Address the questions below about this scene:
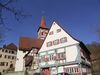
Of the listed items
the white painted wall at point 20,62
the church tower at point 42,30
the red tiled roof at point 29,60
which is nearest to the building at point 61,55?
the red tiled roof at point 29,60

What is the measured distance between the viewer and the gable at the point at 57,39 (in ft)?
107

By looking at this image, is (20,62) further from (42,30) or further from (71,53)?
(42,30)

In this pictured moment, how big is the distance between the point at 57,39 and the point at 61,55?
12.4 feet

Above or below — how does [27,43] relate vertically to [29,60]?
above

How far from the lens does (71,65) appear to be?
30906 millimetres

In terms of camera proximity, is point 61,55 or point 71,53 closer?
point 71,53

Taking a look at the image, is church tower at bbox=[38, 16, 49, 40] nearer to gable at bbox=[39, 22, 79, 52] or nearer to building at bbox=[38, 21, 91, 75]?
gable at bbox=[39, 22, 79, 52]

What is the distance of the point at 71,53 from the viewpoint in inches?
1227

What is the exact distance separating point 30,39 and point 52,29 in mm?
18648

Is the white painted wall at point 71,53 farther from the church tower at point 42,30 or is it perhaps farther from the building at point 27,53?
the church tower at point 42,30

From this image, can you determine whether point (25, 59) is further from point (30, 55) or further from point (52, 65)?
point (52, 65)

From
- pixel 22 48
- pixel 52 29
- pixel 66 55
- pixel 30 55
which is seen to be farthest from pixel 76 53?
pixel 22 48

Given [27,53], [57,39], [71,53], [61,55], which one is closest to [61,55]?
[61,55]

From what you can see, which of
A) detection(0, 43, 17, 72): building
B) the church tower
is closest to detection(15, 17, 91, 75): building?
detection(0, 43, 17, 72): building
